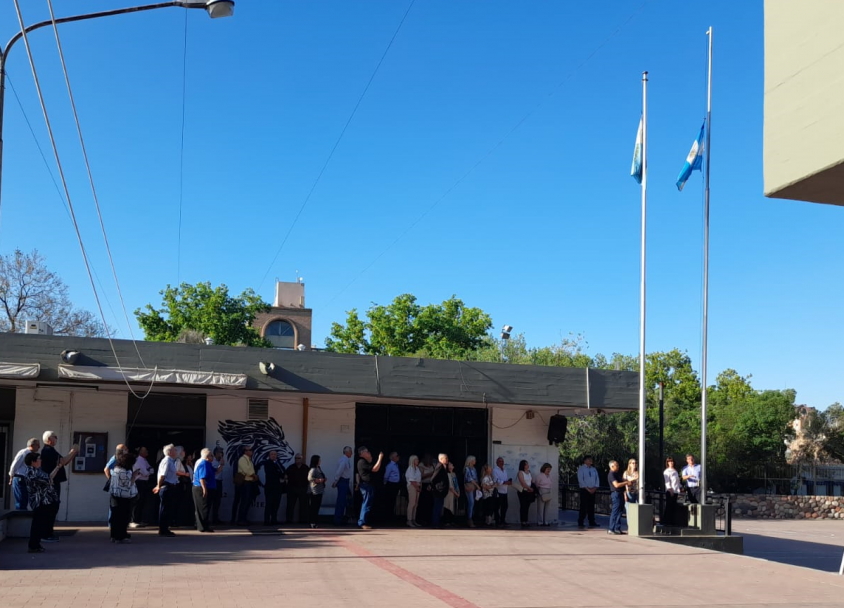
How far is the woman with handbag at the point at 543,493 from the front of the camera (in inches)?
837

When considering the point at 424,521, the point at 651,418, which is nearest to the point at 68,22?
the point at 424,521

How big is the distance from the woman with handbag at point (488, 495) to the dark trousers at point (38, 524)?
10072 millimetres

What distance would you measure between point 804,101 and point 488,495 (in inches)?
647

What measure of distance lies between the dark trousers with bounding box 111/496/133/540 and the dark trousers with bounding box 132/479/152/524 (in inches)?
A: 119

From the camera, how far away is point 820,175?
16.9 ft

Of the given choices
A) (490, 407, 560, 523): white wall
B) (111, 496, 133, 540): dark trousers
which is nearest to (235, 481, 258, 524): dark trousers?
(111, 496, 133, 540): dark trousers

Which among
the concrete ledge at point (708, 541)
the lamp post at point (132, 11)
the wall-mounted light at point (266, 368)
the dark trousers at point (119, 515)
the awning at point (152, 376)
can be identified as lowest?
the concrete ledge at point (708, 541)

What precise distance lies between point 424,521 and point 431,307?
46.3 metres

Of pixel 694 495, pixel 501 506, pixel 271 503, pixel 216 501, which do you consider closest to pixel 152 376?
pixel 216 501

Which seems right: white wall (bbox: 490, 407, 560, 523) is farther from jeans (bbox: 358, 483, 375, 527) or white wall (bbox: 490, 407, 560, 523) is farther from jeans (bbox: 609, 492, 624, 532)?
jeans (bbox: 358, 483, 375, 527)

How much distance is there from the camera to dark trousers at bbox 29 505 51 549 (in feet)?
43.9

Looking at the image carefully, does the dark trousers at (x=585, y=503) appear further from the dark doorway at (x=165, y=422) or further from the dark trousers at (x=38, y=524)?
the dark trousers at (x=38, y=524)

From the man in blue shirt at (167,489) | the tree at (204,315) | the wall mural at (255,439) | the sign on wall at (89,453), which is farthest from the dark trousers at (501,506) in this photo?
Result: the tree at (204,315)

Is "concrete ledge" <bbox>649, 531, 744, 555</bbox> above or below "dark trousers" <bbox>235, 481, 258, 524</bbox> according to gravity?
below
